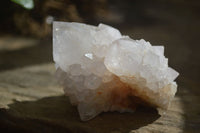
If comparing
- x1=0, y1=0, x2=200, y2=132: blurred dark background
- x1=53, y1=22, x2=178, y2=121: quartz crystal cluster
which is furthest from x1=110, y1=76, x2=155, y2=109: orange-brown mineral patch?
x1=0, y1=0, x2=200, y2=132: blurred dark background

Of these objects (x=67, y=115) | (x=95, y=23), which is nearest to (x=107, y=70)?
(x=67, y=115)

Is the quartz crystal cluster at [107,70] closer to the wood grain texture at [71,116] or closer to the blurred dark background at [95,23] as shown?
the wood grain texture at [71,116]

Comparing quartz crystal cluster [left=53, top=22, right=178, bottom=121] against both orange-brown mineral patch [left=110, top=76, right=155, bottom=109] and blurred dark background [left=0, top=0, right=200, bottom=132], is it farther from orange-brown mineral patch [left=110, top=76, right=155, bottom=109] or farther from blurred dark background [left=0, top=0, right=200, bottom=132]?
blurred dark background [left=0, top=0, right=200, bottom=132]

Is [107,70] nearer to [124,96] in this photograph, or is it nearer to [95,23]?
[124,96]

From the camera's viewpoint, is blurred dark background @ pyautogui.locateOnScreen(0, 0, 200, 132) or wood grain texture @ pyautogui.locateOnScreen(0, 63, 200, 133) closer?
wood grain texture @ pyautogui.locateOnScreen(0, 63, 200, 133)

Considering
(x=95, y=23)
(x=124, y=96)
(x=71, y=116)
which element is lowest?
(x=71, y=116)

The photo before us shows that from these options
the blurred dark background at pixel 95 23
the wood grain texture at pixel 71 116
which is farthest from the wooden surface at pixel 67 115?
the blurred dark background at pixel 95 23

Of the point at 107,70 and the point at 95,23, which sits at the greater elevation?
the point at 95,23
